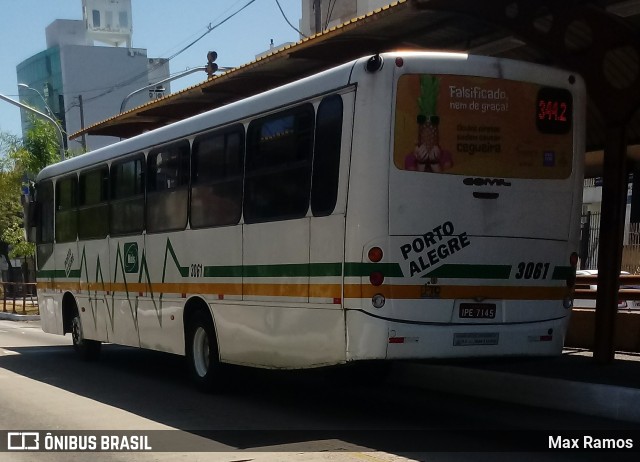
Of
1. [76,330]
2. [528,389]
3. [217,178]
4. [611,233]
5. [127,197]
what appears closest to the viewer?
[528,389]

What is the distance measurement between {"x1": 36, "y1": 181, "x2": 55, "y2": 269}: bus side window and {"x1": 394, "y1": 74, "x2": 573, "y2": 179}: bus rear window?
32.4 ft

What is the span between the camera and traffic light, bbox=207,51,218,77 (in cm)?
2662

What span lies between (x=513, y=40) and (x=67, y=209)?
8.08 meters

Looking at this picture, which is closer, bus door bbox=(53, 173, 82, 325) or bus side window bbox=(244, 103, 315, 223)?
bus side window bbox=(244, 103, 315, 223)

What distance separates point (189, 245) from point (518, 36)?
15.9ft

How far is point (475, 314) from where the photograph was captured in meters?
8.63

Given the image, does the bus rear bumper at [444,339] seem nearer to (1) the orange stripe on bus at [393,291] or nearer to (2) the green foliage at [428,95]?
(1) the orange stripe on bus at [393,291]

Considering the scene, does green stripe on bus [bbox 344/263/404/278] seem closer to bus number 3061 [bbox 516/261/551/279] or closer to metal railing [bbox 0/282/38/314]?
bus number 3061 [bbox 516/261/551/279]

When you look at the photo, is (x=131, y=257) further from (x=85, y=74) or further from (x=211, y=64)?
(x=85, y=74)

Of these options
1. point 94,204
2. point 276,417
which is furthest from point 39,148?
point 276,417

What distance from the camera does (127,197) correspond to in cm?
1326

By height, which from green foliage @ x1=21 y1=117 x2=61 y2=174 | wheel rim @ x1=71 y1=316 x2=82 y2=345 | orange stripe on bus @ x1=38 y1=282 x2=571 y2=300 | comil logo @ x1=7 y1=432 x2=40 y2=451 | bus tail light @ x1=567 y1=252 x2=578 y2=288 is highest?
green foliage @ x1=21 y1=117 x2=61 y2=174

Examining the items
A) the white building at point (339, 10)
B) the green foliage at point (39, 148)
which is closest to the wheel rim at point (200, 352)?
the green foliage at point (39, 148)

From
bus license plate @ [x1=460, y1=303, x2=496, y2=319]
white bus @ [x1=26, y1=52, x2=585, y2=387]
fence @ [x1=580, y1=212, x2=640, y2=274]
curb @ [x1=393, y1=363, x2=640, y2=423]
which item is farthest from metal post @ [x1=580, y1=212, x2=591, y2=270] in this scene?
bus license plate @ [x1=460, y1=303, x2=496, y2=319]
